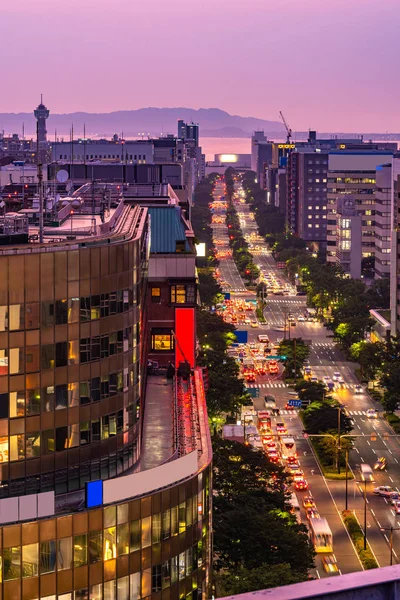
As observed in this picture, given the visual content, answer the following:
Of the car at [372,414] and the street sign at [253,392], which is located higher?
the street sign at [253,392]

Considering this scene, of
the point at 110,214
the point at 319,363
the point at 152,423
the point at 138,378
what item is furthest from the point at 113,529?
the point at 319,363

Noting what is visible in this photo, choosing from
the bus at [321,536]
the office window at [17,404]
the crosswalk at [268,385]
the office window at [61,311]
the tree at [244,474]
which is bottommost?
the bus at [321,536]

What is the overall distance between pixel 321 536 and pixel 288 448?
34456 mm

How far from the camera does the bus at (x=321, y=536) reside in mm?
99250

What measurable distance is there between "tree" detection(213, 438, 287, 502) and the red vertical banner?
8776 mm

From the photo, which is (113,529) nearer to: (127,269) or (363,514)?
(127,269)

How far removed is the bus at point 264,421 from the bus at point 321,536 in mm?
41658

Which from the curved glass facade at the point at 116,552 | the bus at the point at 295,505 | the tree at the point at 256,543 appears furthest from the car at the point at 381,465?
the curved glass facade at the point at 116,552

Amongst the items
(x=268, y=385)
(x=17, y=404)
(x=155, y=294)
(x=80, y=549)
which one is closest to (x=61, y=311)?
(x=17, y=404)

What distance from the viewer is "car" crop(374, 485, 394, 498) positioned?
115850 millimetres

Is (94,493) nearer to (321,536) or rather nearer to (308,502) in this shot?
(321,536)

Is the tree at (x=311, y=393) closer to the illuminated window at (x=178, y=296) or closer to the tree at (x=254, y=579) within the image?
the illuminated window at (x=178, y=296)

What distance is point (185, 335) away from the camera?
112 m

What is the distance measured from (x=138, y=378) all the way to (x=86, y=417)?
756 cm
